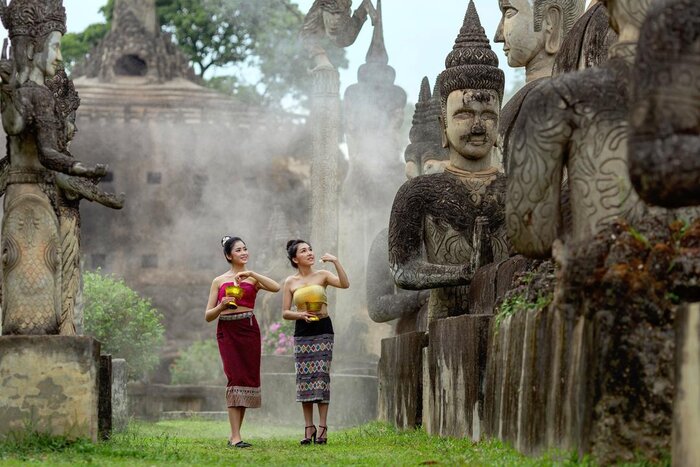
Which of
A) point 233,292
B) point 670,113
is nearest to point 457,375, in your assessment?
point 233,292

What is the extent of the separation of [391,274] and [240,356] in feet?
7.68

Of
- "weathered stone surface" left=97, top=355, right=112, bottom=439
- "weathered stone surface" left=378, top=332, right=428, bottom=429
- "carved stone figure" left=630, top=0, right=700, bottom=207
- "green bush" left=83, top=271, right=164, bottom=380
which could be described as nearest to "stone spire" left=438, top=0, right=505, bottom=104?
"weathered stone surface" left=378, top=332, right=428, bottom=429

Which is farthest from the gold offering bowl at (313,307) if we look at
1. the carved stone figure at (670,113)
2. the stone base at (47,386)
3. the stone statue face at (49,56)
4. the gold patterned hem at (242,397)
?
the carved stone figure at (670,113)

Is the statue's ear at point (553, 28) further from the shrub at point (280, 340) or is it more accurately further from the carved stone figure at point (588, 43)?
the shrub at point (280, 340)

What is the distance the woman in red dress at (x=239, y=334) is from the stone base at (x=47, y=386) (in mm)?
1547

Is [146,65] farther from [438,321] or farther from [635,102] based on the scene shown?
[635,102]

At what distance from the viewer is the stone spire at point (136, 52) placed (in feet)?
144

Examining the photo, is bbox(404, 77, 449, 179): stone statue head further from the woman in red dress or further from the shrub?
the shrub

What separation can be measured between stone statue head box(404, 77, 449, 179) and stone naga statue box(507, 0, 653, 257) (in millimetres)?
7600

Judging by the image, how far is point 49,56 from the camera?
31.5 feet

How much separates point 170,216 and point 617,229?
1501 inches

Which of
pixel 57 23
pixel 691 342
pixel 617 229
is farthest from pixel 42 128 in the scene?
pixel 691 342

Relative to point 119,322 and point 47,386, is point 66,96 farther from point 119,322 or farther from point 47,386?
point 119,322

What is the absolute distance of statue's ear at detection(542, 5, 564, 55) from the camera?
1098cm
